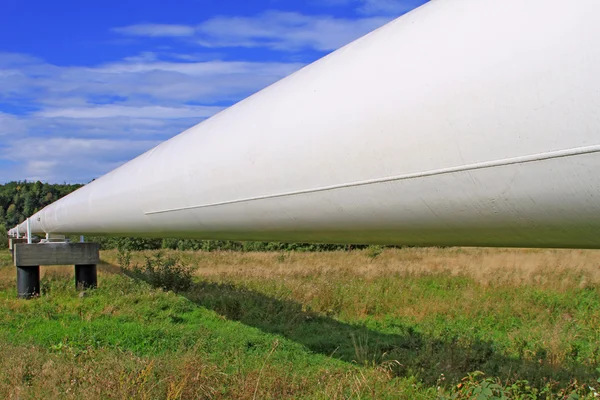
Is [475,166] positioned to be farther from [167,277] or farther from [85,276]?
[167,277]

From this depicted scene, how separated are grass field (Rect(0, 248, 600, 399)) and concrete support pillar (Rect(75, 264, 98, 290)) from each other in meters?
0.17

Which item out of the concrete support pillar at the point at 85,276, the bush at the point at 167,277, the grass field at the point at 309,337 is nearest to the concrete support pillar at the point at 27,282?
the grass field at the point at 309,337

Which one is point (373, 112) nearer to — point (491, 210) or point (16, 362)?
point (491, 210)

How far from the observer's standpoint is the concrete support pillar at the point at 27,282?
8195 millimetres

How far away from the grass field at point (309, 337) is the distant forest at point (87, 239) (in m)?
15.0

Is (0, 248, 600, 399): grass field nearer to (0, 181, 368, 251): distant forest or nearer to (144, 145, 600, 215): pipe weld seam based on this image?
(144, 145, 600, 215): pipe weld seam

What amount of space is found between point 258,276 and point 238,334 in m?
5.55

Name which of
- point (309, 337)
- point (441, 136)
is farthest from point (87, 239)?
point (441, 136)

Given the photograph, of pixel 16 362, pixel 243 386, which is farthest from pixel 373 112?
pixel 16 362

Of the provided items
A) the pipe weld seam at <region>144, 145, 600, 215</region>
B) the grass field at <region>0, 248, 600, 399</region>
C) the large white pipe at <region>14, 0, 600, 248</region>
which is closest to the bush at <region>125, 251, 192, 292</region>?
the grass field at <region>0, 248, 600, 399</region>

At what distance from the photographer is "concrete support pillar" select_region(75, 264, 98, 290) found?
337 inches

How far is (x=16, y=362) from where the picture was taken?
4.46 m

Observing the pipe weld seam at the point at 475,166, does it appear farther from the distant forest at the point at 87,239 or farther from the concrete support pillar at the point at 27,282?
the distant forest at the point at 87,239

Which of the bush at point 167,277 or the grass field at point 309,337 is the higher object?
the bush at point 167,277
